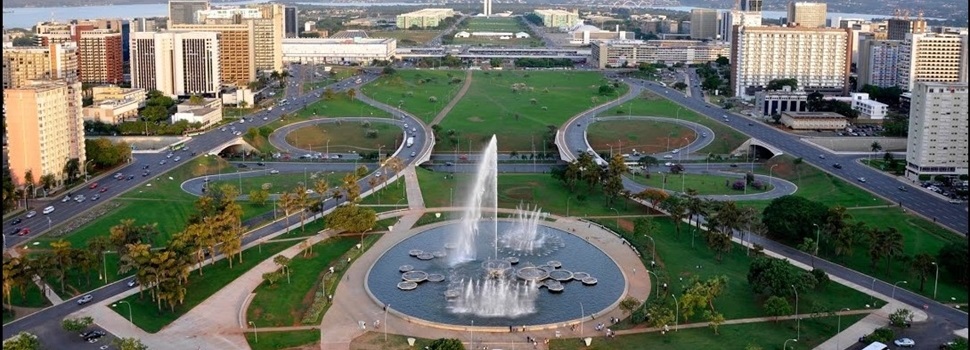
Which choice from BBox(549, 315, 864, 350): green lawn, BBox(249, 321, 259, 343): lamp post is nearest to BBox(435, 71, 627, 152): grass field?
BBox(249, 321, 259, 343): lamp post

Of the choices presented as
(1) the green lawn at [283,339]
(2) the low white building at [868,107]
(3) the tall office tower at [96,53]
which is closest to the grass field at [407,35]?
(3) the tall office tower at [96,53]

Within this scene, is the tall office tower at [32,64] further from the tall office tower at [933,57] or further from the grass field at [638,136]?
the tall office tower at [933,57]

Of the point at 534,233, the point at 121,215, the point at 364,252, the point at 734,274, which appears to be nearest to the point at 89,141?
the point at 121,215

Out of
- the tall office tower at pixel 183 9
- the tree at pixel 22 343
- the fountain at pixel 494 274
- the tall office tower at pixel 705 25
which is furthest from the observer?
the tall office tower at pixel 705 25

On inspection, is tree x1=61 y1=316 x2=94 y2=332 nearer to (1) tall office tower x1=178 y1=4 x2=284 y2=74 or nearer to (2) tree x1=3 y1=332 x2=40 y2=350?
(2) tree x1=3 y1=332 x2=40 y2=350

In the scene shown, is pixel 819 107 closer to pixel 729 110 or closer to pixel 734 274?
pixel 729 110

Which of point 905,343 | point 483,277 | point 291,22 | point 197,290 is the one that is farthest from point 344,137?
point 291,22
